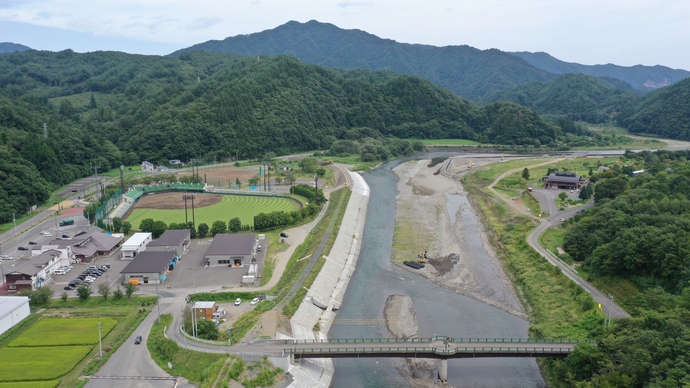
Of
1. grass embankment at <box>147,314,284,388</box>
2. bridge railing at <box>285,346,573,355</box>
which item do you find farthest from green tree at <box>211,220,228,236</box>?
bridge railing at <box>285,346,573,355</box>

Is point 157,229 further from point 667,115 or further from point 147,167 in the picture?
point 667,115

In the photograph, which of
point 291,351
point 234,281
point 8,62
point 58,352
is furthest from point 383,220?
point 8,62

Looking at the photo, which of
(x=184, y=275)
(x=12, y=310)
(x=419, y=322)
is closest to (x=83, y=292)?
(x=12, y=310)

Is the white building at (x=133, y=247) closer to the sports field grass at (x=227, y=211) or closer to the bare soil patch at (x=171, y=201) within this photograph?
the sports field grass at (x=227, y=211)

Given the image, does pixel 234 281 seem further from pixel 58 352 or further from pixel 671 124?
pixel 671 124

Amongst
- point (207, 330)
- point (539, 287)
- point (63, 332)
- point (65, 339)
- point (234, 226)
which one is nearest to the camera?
point (207, 330)

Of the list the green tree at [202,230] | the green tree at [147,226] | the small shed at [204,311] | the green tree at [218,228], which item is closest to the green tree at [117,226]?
the green tree at [147,226]
